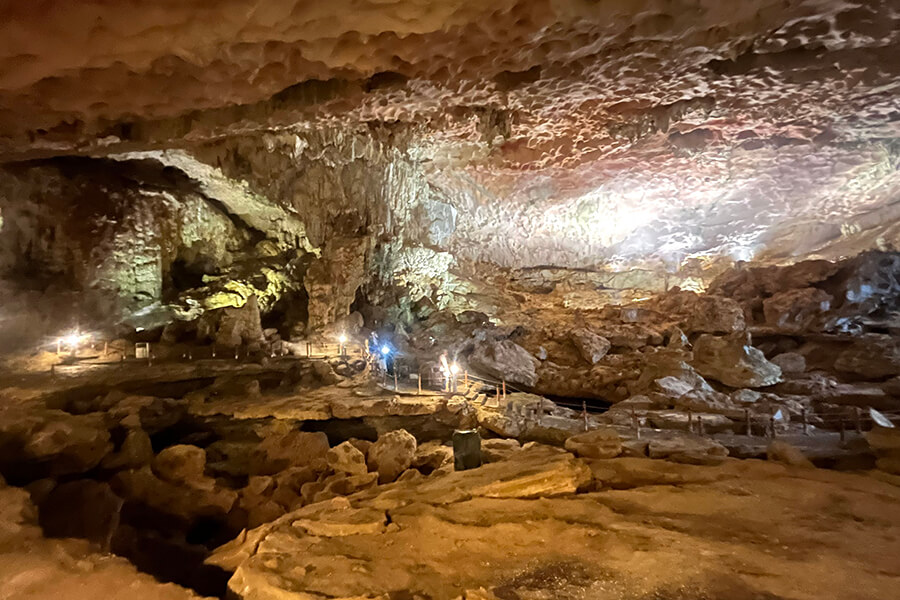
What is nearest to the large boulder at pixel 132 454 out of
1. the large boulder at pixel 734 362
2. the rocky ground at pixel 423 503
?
the rocky ground at pixel 423 503

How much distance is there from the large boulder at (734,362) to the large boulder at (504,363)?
4386mm

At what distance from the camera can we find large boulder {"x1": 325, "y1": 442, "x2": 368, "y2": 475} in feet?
27.8

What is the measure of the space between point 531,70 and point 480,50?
42.6 inches

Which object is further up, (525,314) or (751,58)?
(751,58)

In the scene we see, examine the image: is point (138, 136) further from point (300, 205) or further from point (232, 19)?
Answer: point (300, 205)

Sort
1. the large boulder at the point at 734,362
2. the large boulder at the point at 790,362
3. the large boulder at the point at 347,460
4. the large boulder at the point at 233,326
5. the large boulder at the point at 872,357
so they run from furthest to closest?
the large boulder at the point at 233,326 → the large boulder at the point at 790,362 → the large boulder at the point at 734,362 → the large boulder at the point at 872,357 → the large boulder at the point at 347,460

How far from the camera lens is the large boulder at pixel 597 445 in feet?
20.8

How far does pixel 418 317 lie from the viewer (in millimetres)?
18188

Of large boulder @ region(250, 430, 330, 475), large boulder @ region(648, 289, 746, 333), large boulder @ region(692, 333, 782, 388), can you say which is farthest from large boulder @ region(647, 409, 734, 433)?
large boulder @ region(250, 430, 330, 475)

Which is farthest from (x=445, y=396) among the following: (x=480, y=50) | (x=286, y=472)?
(x=480, y=50)

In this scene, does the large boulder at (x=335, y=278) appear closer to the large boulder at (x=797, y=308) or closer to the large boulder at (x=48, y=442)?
the large boulder at (x=48, y=442)

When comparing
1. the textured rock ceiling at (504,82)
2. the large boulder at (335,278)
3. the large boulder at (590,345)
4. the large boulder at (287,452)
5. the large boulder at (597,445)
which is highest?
the textured rock ceiling at (504,82)

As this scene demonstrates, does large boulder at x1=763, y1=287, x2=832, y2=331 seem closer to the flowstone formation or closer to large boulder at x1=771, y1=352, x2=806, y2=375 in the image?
the flowstone formation

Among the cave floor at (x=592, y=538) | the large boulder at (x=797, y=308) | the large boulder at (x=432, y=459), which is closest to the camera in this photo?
the cave floor at (x=592, y=538)
